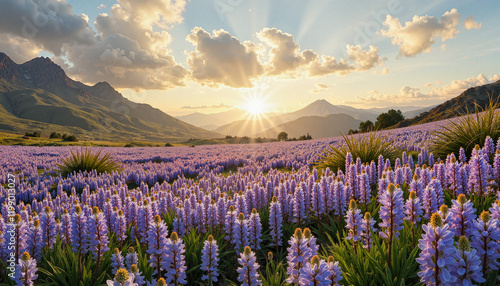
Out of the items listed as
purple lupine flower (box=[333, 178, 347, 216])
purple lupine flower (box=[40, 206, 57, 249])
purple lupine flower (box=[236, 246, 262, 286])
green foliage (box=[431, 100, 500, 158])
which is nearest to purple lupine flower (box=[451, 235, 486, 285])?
purple lupine flower (box=[236, 246, 262, 286])

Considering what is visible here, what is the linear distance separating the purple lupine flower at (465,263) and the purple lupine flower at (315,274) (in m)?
1.15

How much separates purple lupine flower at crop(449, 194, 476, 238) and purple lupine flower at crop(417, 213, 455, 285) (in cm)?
53

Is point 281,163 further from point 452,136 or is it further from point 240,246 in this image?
point 240,246

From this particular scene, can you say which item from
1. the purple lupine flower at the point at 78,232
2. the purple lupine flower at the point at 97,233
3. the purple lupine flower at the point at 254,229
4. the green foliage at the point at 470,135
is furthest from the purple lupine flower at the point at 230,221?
the green foliage at the point at 470,135

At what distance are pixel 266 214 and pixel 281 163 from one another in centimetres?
982

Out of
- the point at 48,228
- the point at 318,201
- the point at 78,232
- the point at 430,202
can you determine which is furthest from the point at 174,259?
the point at 430,202

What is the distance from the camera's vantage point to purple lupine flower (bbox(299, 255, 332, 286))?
2.46 m

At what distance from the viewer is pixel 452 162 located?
18.5 feet

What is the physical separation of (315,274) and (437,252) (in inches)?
44.1

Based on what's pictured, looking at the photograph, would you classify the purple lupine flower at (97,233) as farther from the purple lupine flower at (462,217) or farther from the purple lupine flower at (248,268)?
the purple lupine flower at (462,217)

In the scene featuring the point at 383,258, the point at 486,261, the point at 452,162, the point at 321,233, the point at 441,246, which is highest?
the point at 452,162

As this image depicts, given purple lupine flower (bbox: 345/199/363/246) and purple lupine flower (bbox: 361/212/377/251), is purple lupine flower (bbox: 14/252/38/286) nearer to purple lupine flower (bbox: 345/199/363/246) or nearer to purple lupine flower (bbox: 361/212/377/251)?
purple lupine flower (bbox: 345/199/363/246)

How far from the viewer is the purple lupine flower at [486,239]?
8.59 feet

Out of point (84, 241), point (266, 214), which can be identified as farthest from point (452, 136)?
point (84, 241)
